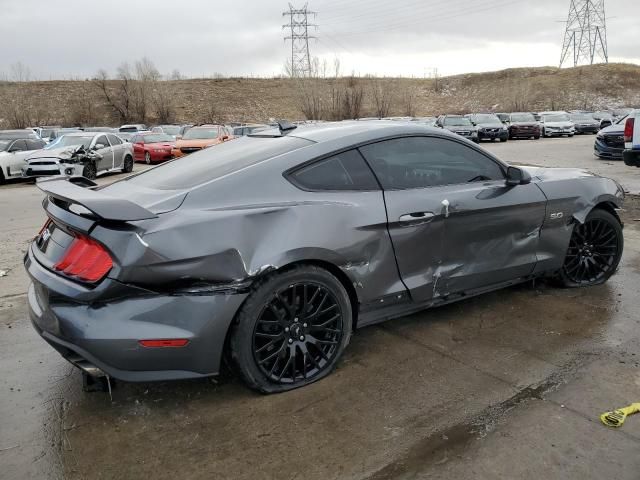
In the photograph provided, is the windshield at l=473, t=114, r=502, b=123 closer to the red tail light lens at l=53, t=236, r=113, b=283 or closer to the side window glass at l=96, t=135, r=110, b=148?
the side window glass at l=96, t=135, r=110, b=148

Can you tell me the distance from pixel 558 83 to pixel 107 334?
72721 millimetres

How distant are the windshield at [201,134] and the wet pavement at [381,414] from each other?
16.2m

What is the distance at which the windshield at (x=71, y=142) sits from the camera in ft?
55.0

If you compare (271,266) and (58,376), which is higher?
(271,266)

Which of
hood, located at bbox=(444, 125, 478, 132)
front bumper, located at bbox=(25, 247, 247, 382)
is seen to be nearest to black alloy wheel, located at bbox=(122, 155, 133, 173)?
hood, located at bbox=(444, 125, 478, 132)

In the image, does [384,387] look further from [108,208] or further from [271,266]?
[108,208]

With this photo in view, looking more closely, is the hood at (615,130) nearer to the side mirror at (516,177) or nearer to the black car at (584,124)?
the side mirror at (516,177)

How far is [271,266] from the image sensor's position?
2914 mm

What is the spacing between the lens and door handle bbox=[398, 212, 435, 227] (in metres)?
3.46

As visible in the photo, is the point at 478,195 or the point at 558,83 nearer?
the point at 478,195

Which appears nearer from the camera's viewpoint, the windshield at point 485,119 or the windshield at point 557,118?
the windshield at point 485,119

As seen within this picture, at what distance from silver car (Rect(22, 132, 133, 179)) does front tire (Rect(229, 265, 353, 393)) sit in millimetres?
14269

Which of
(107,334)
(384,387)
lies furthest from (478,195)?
(107,334)

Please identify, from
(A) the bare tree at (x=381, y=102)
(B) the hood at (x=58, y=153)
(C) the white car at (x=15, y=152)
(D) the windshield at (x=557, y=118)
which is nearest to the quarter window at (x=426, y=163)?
(B) the hood at (x=58, y=153)
